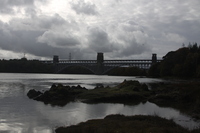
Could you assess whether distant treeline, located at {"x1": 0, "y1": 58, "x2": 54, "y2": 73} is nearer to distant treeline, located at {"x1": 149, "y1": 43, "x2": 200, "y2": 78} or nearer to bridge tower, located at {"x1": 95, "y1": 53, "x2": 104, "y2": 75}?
bridge tower, located at {"x1": 95, "y1": 53, "x2": 104, "y2": 75}

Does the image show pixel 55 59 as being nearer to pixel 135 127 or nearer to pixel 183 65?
pixel 183 65

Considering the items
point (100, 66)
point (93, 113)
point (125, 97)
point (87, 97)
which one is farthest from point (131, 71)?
point (93, 113)

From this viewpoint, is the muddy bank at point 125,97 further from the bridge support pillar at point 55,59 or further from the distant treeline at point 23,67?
the bridge support pillar at point 55,59

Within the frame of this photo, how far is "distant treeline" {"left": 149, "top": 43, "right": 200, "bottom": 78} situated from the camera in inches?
2805

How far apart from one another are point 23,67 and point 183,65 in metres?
128

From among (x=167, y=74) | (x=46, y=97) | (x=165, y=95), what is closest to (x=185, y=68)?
(x=167, y=74)

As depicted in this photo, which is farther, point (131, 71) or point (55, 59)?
point (55, 59)

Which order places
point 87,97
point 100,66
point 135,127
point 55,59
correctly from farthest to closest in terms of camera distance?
point 55,59, point 100,66, point 87,97, point 135,127

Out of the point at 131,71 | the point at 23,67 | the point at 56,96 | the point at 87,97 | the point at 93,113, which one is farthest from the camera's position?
the point at 23,67

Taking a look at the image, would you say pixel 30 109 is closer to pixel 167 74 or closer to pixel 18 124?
pixel 18 124

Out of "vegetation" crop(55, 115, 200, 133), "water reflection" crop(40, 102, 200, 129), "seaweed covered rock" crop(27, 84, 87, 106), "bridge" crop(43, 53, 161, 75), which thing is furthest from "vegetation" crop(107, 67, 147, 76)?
"vegetation" crop(55, 115, 200, 133)

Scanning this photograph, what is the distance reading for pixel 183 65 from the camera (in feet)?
242

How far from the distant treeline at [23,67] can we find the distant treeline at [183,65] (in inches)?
3899

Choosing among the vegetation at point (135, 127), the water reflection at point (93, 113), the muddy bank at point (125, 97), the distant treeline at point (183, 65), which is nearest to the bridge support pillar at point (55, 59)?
the distant treeline at point (183, 65)
